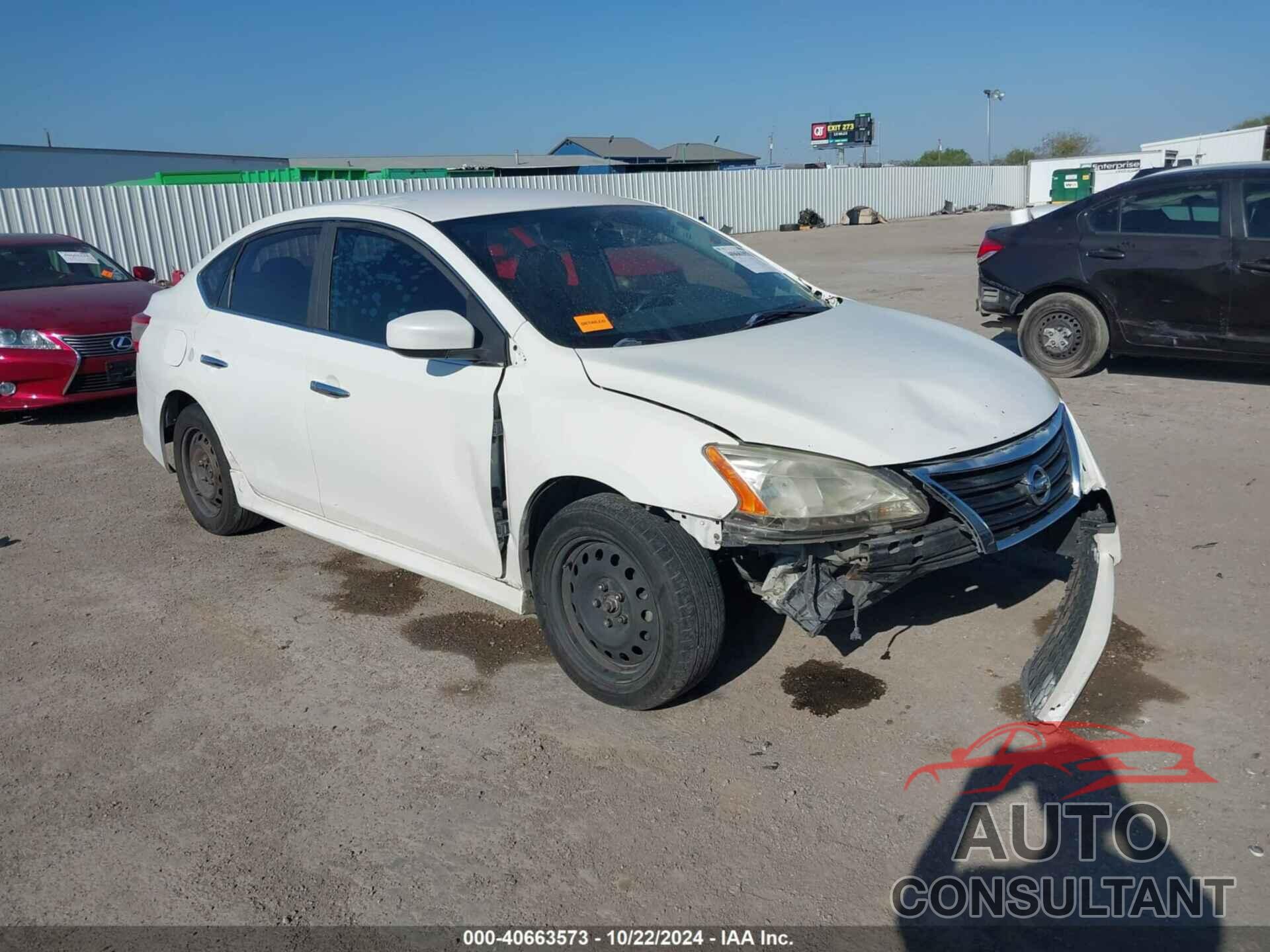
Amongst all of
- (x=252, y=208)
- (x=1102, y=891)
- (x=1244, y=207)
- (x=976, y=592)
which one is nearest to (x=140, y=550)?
(x=976, y=592)

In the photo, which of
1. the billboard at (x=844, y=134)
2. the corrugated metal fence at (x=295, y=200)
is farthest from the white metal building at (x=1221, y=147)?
the billboard at (x=844, y=134)

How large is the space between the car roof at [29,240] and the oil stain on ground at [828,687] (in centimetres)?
892

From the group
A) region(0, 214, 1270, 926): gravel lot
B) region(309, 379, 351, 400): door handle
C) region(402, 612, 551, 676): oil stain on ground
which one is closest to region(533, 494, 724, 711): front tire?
region(0, 214, 1270, 926): gravel lot

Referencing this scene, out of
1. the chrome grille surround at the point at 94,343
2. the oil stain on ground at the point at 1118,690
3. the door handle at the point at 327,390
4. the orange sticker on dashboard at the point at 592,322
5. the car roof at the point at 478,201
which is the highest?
the car roof at the point at 478,201

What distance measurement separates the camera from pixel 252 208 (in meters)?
20.6

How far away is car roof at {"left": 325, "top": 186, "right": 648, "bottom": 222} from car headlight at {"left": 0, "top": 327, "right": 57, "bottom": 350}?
16.0 feet

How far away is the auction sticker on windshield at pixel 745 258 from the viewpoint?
482 cm

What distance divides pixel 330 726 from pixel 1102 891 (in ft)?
8.22

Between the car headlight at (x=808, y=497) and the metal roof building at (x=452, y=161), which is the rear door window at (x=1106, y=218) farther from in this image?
the metal roof building at (x=452, y=161)

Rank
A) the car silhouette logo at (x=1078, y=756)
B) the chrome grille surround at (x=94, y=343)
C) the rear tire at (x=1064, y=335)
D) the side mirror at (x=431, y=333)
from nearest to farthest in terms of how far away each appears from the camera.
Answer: the car silhouette logo at (x=1078, y=756)
the side mirror at (x=431, y=333)
the rear tire at (x=1064, y=335)
the chrome grille surround at (x=94, y=343)

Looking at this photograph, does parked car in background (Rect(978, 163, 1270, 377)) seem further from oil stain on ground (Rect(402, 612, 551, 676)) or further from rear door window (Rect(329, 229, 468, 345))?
rear door window (Rect(329, 229, 468, 345))

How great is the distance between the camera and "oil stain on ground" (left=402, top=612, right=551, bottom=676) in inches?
165

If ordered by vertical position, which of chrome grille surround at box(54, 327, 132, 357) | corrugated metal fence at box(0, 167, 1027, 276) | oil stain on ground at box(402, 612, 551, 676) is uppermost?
corrugated metal fence at box(0, 167, 1027, 276)

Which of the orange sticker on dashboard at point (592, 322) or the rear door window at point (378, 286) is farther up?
the rear door window at point (378, 286)
